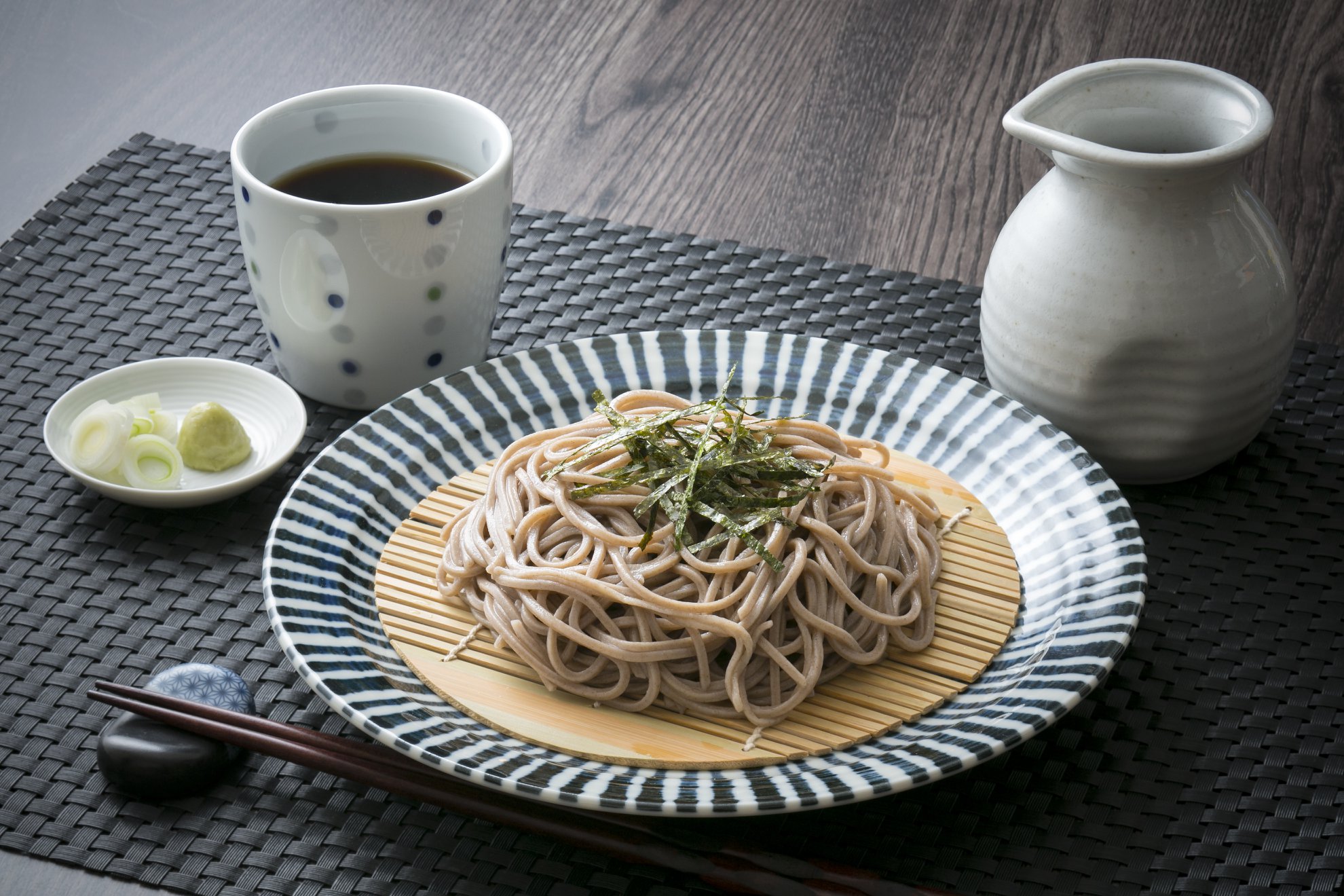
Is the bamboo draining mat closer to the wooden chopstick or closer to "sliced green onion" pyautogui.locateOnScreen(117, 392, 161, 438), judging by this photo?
the wooden chopstick

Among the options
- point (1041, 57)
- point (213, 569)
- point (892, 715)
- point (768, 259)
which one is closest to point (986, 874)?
point (892, 715)

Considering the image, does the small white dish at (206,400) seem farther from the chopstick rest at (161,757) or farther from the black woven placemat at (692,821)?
the chopstick rest at (161,757)

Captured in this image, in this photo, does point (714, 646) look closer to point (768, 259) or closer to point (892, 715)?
point (892, 715)

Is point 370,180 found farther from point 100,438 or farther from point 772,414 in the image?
point 772,414

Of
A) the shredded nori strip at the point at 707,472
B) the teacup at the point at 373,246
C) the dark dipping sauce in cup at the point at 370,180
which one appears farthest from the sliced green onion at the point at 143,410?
the shredded nori strip at the point at 707,472

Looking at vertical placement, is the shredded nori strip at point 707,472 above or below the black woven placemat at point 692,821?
above
